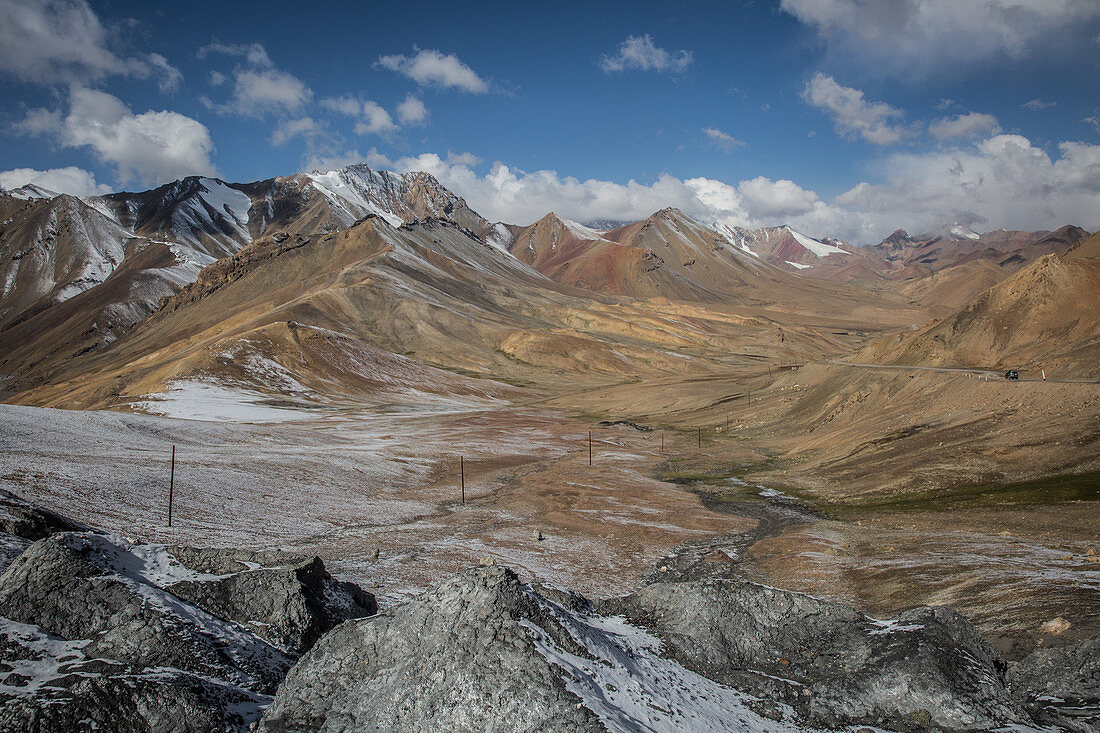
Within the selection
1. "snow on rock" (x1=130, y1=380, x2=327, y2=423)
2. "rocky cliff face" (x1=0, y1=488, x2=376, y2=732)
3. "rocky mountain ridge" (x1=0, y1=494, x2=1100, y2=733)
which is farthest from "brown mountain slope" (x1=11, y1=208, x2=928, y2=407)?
"rocky mountain ridge" (x1=0, y1=494, x2=1100, y2=733)

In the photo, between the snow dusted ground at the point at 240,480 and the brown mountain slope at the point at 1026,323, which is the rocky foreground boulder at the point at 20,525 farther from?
the brown mountain slope at the point at 1026,323

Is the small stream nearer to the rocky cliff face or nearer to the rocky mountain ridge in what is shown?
the rocky mountain ridge

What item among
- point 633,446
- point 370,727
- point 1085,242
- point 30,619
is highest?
point 1085,242

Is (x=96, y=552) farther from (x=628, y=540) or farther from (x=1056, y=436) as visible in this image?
(x=1056, y=436)

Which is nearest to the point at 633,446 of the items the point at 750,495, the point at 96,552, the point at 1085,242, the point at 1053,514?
the point at 750,495

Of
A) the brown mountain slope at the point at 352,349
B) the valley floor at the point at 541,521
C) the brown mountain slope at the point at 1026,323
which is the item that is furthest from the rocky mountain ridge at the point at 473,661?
the brown mountain slope at the point at 352,349

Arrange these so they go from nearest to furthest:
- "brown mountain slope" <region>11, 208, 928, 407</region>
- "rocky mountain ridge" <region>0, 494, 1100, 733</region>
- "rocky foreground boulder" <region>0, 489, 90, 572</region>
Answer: "rocky mountain ridge" <region>0, 494, 1100, 733</region>
"rocky foreground boulder" <region>0, 489, 90, 572</region>
"brown mountain slope" <region>11, 208, 928, 407</region>

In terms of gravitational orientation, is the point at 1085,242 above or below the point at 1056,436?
above
